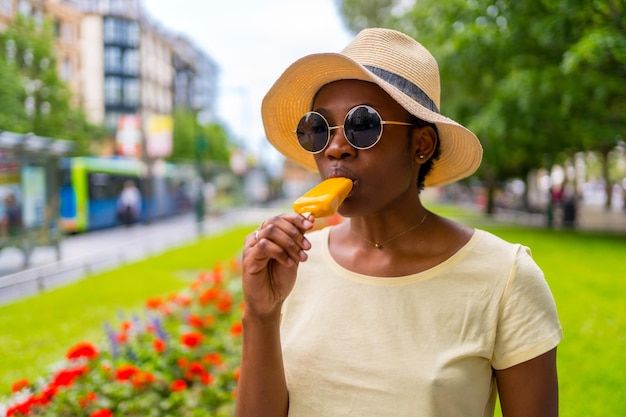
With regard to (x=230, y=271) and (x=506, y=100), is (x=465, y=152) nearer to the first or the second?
(x=230, y=271)

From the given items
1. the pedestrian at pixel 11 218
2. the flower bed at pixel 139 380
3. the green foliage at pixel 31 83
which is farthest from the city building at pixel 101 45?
the flower bed at pixel 139 380

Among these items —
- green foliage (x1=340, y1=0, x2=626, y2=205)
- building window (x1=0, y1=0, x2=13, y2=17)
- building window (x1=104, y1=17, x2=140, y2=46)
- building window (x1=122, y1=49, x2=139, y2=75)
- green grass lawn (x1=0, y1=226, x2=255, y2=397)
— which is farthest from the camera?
building window (x1=122, y1=49, x2=139, y2=75)

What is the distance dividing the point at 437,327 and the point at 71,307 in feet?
18.5

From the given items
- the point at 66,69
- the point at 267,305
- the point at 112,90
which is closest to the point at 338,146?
the point at 267,305

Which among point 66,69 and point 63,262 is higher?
point 66,69

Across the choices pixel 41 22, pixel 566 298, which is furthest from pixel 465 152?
pixel 41 22

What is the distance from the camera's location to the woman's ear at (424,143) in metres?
1.56

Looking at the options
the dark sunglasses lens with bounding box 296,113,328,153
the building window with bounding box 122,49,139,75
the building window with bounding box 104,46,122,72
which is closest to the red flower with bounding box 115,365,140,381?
the dark sunglasses lens with bounding box 296,113,328,153

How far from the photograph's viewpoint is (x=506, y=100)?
12.1 meters

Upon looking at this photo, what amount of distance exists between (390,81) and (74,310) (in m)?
5.49

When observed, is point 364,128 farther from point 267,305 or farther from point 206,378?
point 206,378

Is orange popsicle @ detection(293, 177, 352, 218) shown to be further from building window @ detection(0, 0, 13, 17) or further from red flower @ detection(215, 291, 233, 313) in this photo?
building window @ detection(0, 0, 13, 17)

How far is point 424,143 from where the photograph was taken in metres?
1.59

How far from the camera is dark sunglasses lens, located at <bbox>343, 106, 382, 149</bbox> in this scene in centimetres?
142
